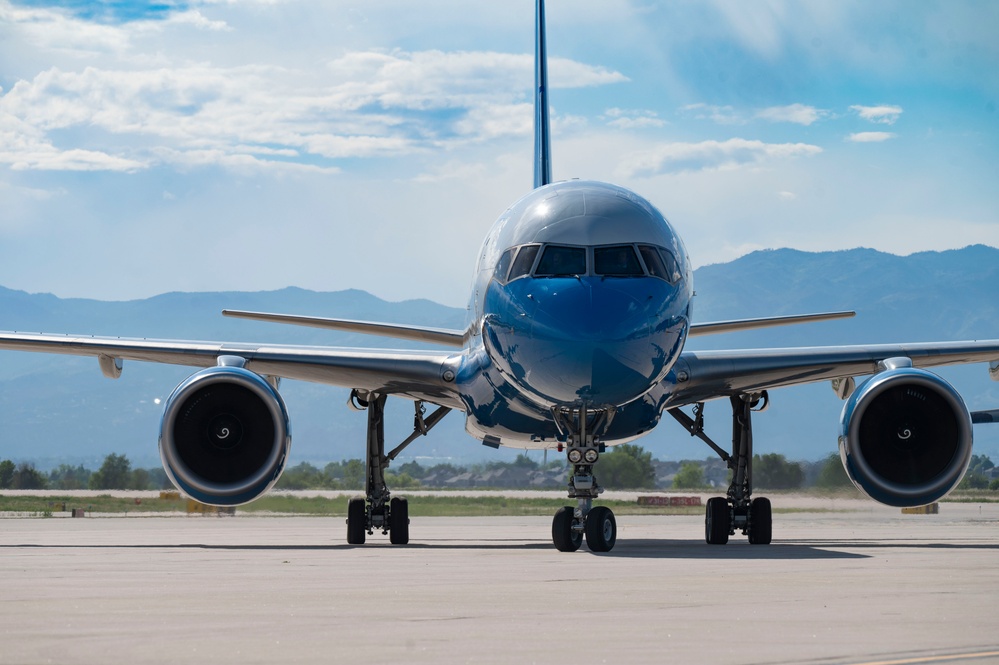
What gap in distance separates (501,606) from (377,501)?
1247cm

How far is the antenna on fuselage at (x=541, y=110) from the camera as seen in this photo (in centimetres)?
2761

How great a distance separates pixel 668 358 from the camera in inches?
674

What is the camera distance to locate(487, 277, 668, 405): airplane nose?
16062 millimetres

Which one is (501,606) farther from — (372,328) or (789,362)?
(372,328)

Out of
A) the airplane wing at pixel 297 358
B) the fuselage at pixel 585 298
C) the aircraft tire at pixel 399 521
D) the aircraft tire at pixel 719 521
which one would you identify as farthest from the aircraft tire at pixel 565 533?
the aircraft tire at pixel 399 521

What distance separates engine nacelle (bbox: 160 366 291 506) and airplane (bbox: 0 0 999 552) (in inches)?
0.8

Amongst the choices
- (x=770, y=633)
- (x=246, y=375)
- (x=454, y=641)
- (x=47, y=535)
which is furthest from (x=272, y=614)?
(x=47, y=535)

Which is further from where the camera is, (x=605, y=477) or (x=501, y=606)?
(x=605, y=477)

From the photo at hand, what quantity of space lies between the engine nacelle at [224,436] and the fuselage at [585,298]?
311 cm

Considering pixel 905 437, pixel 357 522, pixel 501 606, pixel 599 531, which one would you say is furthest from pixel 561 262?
pixel 357 522

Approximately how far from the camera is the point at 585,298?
1619 cm

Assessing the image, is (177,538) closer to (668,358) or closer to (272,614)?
(668,358)

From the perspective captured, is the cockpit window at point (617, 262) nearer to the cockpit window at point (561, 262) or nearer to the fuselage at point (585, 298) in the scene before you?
the fuselage at point (585, 298)

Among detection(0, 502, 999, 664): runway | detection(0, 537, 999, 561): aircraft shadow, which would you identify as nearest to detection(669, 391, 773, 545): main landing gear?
detection(0, 537, 999, 561): aircraft shadow
